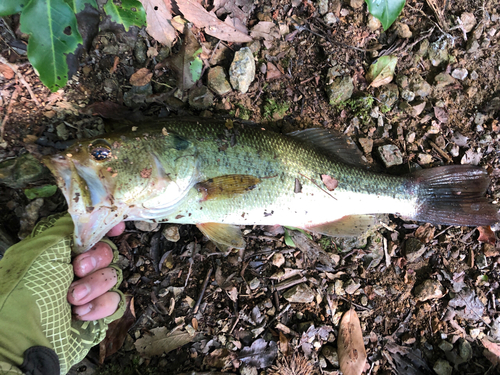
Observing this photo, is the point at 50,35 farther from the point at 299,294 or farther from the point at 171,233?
the point at 299,294

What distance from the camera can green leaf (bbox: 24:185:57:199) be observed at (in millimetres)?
2739

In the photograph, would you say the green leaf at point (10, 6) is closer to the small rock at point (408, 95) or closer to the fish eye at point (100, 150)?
the fish eye at point (100, 150)

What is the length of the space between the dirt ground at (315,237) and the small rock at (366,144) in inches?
0.5

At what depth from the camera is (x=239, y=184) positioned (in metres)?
2.55

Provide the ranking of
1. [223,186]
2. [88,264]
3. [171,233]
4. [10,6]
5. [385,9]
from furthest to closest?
[171,233] < [88,264] < [223,186] < [385,9] < [10,6]

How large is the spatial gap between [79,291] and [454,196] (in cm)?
395

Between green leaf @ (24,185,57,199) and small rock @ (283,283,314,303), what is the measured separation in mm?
2579

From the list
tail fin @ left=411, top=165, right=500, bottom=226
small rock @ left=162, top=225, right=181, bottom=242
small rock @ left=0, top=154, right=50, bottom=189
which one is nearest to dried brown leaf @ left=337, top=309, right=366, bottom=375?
tail fin @ left=411, top=165, right=500, bottom=226

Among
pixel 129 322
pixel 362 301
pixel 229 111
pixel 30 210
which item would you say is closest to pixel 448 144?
pixel 362 301

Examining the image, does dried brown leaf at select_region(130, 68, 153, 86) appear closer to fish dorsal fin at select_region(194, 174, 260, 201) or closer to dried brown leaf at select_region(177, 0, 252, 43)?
dried brown leaf at select_region(177, 0, 252, 43)

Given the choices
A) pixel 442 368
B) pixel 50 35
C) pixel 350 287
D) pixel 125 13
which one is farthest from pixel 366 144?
pixel 50 35

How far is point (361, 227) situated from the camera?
10.00 ft

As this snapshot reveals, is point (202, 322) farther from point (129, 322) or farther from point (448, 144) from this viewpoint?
point (448, 144)

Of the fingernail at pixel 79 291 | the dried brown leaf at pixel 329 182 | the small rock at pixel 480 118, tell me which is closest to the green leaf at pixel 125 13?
the dried brown leaf at pixel 329 182
